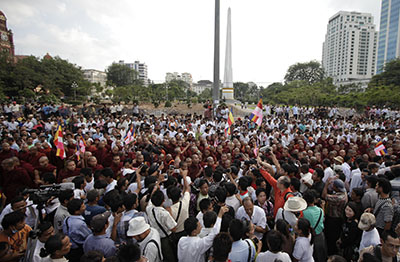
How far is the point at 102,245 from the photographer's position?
8.80 feet

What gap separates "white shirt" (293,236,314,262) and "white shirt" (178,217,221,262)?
0.92 m

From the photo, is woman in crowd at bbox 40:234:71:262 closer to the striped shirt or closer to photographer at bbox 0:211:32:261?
photographer at bbox 0:211:32:261

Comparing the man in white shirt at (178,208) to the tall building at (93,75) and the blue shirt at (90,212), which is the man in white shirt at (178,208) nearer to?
the blue shirt at (90,212)

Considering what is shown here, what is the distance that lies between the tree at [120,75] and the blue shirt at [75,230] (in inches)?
2572

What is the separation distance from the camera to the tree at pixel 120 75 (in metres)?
64.9

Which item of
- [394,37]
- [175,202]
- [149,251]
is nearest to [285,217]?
[175,202]

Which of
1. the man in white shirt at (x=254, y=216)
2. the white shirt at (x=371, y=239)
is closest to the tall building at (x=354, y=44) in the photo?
the white shirt at (x=371, y=239)

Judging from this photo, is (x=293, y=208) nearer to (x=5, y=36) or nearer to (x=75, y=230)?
(x=75, y=230)

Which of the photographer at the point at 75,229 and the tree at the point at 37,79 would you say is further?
the tree at the point at 37,79

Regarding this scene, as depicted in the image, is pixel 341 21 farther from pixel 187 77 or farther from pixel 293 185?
pixel 293 185

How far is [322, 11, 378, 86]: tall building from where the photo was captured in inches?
4104

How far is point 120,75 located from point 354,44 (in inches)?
3926

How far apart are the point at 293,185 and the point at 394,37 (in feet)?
367

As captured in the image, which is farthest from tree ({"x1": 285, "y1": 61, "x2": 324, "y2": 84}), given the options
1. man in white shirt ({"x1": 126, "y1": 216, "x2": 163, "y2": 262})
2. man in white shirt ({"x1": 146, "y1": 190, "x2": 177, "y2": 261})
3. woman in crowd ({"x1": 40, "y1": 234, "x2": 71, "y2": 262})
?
woman in crowd ({"x1": 40, "y1": 234, "x2": 71, "y2": 262})
